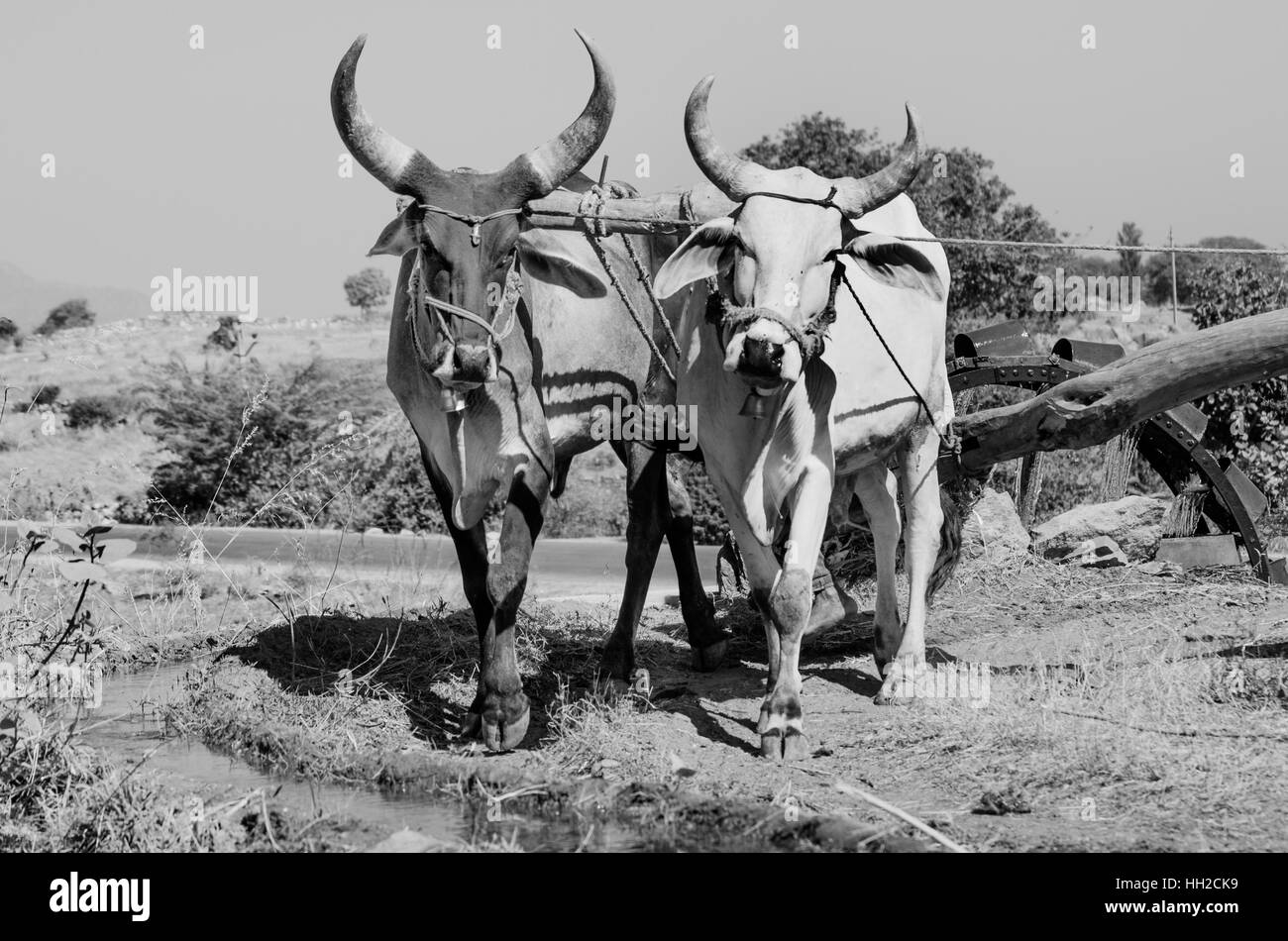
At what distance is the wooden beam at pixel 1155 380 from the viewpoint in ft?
22.9

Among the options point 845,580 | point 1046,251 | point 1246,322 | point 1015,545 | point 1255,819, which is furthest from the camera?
point 1046,251

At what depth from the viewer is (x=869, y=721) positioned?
7059 millimetres

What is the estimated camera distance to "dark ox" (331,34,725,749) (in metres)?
6.54

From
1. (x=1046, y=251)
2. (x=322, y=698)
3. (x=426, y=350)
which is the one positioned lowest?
(x=322, y=698)

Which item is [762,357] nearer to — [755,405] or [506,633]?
[755,405]

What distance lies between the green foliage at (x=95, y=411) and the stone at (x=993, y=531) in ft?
63.7

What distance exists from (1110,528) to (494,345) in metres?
7.93

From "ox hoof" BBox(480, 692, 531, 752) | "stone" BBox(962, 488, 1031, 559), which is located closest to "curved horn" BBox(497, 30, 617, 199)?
"ox hoof" BBox(480, 692, 531, 752)

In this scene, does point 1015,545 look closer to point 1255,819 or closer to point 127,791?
point 1255,819

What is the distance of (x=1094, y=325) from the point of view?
41625 mm

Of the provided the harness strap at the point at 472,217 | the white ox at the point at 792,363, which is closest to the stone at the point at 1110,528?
the white ox at the point at 792,363
